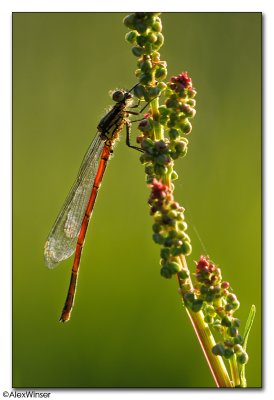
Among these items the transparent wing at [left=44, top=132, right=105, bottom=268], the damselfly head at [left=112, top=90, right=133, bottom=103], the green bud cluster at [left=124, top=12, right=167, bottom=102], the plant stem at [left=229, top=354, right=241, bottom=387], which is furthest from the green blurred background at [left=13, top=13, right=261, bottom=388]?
the green bud cluster at [left=124, top=12, right=167, bottom=102]

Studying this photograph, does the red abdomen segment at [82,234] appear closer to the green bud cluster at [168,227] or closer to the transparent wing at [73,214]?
the transparent wing at [73,214]

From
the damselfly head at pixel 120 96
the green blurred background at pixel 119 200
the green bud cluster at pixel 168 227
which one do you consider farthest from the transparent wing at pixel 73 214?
the green bud cluster at pixel 168 227

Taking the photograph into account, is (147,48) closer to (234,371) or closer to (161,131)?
(161,131)

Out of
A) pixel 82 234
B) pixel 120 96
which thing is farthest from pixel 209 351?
pixel 82 234

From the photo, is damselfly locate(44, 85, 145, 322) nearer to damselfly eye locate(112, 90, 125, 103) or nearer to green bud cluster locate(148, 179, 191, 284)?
damselfly eye locate(112, 90, 125, 103)

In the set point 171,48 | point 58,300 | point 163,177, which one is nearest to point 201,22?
point 171,48

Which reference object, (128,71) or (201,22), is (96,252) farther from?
(201,22)
